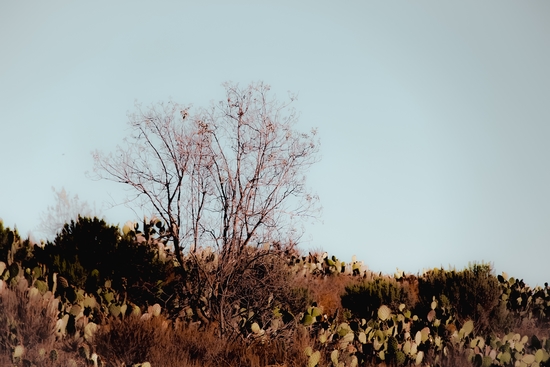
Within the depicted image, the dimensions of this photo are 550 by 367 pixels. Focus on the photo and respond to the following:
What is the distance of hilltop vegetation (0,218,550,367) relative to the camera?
824 centimetres

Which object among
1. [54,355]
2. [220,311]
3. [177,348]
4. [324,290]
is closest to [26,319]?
[54,355]

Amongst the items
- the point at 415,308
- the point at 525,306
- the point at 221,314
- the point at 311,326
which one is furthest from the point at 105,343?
the point at 525,306

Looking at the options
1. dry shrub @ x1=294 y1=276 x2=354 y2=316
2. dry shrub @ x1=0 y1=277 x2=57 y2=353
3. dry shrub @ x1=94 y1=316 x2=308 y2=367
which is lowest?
dry shrub @ x1=94 y1=316 x2=308 y2=367

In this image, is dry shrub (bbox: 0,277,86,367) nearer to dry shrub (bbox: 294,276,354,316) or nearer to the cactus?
the cactus

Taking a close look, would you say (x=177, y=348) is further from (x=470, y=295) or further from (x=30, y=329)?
(x=470, y=295)

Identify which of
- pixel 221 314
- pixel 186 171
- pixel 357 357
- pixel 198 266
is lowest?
pixel 357 357

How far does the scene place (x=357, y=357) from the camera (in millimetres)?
9258

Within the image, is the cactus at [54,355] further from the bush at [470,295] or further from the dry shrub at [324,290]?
the bush at [470,295]

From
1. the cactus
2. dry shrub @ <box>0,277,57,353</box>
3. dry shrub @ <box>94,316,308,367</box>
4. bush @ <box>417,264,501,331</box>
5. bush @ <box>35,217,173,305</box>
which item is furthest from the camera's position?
bush @ <box>417,264,501,331</box>

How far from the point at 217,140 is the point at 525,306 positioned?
27.8ft

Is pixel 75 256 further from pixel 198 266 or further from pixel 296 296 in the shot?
pixel 296 296

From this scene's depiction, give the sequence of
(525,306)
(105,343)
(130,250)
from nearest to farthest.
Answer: (105,343) < (130,250) < (525,306)

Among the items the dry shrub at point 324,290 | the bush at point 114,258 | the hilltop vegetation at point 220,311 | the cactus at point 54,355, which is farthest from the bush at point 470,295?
the cactus at point 54,355

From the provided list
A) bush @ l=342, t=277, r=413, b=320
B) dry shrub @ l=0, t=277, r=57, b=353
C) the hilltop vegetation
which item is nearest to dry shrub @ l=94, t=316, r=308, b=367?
the hilltop vegetation
